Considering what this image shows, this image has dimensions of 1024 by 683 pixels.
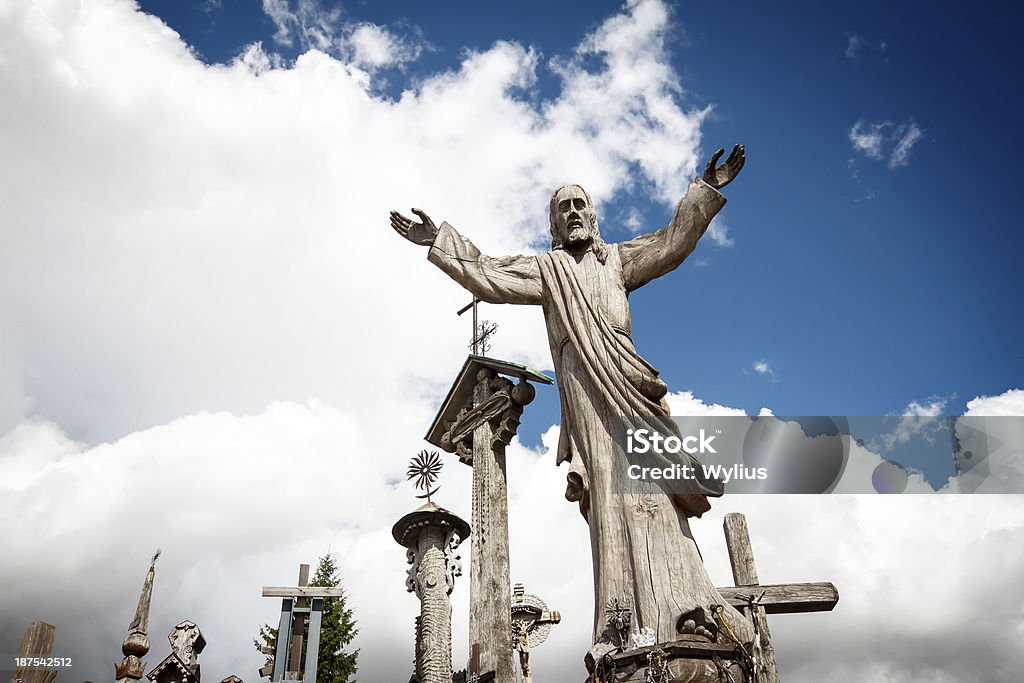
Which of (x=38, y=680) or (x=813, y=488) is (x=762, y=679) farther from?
(x=38, y=680)

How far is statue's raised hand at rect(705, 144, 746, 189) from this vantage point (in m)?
5.09

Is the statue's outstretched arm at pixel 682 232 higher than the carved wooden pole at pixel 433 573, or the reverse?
the statue's outstretched arm at pixel 682 232

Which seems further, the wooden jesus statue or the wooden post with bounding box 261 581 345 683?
the wooden post with bounding box 261 581 345 683

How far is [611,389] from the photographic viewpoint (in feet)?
15.6

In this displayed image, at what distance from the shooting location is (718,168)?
16.8ft

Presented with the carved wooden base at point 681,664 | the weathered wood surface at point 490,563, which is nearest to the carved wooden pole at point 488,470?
the weathered wood surface at point 490,563

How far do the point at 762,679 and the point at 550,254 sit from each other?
120 inches

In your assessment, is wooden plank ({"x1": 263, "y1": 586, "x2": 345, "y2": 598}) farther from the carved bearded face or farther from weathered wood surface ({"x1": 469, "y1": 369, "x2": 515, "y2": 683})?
the carved bearded face

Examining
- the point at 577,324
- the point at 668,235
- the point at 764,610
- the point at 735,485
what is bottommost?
the point at 764,610

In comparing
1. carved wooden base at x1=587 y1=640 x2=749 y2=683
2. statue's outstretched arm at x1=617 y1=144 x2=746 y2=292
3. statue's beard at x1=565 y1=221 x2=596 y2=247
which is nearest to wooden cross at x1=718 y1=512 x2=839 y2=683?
carved wooden base at x1=587 y1=640 x2=749 y2=683

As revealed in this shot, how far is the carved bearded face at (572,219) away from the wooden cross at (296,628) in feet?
19.6

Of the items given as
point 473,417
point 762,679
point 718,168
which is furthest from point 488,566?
point 718,168

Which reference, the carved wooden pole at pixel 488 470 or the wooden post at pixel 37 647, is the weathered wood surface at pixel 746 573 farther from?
the wooden post at pixel 37 647

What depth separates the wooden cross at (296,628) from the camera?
9.02 metres
